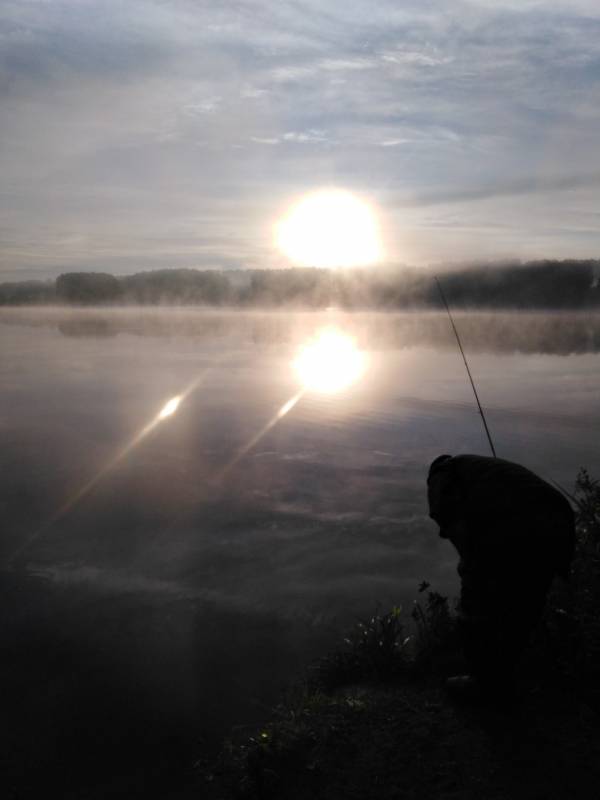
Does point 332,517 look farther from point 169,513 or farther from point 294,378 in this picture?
point 294,378

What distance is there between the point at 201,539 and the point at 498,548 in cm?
562

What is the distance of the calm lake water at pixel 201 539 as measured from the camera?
20.5ft

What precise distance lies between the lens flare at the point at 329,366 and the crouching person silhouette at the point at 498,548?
18.1m

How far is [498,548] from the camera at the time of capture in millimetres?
4777

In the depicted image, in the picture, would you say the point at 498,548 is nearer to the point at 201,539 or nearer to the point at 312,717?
the point at 312,717

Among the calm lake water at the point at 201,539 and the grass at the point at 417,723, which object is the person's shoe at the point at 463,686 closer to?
the grass at the point at 417,723

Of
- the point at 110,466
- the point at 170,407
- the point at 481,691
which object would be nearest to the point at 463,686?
the point at 481,691

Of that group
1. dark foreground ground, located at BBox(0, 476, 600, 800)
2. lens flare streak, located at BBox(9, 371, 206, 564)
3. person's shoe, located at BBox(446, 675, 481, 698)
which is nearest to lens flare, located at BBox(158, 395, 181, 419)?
lens flare streak, located at BBox(9, 371, 206, 564)

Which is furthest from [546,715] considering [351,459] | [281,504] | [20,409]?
[20,409]

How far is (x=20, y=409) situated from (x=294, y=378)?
10.7 meters

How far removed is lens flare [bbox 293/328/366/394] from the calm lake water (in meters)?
3.24

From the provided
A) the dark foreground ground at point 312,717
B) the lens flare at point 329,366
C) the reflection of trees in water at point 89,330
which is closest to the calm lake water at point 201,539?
the dark foreground ground at point 312,717

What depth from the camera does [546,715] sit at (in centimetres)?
505

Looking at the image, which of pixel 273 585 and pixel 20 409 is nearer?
pixel 273 585
